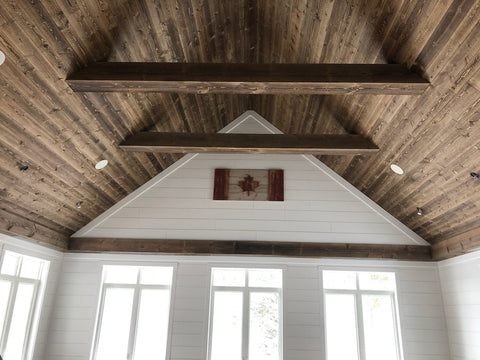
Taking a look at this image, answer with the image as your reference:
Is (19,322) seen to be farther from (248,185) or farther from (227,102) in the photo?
(227,102)

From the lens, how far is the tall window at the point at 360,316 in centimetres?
610

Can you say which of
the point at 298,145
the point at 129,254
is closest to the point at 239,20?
the point at 298,145

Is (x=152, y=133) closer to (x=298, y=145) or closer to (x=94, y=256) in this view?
(x=298, y=145)

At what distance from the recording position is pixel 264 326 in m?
6.26

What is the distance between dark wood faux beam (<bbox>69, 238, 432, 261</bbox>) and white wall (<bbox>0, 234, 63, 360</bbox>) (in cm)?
77

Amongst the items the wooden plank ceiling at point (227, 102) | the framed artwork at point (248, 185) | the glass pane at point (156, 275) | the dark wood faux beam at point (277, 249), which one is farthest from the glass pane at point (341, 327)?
the glass pane at point (156, 275)

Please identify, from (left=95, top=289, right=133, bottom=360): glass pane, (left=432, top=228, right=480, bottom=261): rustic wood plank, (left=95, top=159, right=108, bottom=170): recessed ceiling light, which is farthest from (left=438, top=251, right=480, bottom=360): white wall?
(left=95, top=159, right=108, bottom=170): recessed ceiling light

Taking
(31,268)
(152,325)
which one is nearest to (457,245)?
(152,325)

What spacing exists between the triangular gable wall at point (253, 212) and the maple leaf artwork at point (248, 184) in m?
0.23

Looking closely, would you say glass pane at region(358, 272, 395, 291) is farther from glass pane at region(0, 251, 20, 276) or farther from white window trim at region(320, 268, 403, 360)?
glass pane at region(0, 251, 20, 276)

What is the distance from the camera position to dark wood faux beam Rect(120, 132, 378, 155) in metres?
5.16

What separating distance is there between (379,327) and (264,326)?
1945 millimetres

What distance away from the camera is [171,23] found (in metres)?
4.24

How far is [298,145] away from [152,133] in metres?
2.14
